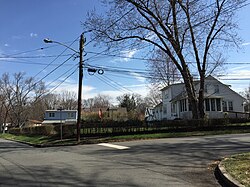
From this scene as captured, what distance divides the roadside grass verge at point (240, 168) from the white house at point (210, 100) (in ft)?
116

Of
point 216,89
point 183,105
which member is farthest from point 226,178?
point 216,89

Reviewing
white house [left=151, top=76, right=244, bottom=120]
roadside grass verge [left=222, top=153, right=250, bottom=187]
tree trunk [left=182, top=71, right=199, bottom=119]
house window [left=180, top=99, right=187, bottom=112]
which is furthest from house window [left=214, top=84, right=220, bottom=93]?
roadside grass verge [left=222, top=153, right=250, bottom=187]

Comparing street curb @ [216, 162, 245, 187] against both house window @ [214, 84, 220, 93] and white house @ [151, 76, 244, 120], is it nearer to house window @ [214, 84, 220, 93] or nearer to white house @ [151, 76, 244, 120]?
white house @ [151, 76, 244, 120]

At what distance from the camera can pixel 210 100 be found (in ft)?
155

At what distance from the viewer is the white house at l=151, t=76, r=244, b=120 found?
47031 millimetres

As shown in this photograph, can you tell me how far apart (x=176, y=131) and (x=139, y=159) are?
55.5 ft

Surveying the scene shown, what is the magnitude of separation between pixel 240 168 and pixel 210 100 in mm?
39744

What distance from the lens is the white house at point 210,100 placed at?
47.0 metres

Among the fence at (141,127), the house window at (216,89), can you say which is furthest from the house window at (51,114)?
the fence at (141,127)

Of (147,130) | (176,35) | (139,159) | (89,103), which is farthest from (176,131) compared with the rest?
(89,103)

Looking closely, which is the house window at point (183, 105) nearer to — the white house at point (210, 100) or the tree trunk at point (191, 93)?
the white house at point (210, 100)

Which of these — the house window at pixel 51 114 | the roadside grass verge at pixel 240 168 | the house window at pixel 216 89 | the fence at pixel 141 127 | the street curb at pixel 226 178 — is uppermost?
the house window at pixel 216 89

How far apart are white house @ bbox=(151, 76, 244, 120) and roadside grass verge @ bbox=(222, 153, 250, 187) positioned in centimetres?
3530

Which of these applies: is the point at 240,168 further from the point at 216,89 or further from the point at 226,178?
the point at 216,89
